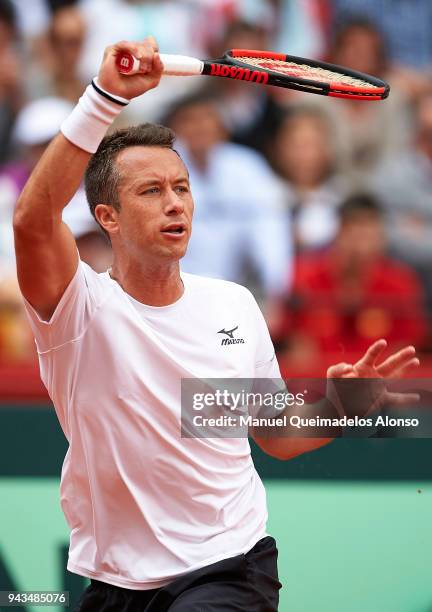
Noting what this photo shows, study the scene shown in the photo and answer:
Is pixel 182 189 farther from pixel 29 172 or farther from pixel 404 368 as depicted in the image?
pixel 29 172

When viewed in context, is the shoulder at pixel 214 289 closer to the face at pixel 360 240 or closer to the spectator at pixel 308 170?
the face at pixel 360 240

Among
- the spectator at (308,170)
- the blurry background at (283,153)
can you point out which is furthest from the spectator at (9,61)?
the spectator at (308,170)

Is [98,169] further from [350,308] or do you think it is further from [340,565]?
A: [350,308]

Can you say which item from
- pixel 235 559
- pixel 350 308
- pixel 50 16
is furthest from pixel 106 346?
pixel 50 16

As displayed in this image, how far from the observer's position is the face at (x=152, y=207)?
352cm

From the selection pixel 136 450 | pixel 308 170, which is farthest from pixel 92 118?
pixel 308 170

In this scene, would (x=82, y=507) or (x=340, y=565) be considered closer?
(x=82, y=507)

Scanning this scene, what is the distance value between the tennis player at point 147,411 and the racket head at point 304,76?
1.29 feet

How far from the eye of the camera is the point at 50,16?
8.29 meters

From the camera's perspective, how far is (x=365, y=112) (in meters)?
7.99

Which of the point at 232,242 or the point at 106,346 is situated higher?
the point at 232,242

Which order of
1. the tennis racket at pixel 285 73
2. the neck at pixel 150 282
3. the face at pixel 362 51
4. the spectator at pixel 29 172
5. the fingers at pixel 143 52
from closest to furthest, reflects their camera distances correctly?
the fingers at pixel 143 52
the tennis racket at pixel 285 73
the neck at pixel 150 282
the spectator at pixel 29 172
the face at pixel 362 51

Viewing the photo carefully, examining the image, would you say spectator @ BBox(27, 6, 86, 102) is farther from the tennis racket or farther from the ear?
the ear

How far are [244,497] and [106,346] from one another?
711mm
